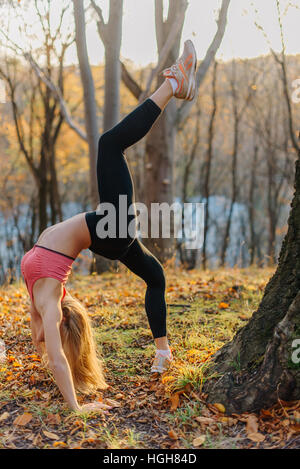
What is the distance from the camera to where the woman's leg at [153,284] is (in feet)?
10.6

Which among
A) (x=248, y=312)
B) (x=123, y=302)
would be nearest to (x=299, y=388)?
(x=248, y=312)

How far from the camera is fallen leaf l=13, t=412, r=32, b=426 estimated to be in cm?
270

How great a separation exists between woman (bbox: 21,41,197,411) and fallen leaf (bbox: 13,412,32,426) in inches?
10.6

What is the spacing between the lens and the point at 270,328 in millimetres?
2783

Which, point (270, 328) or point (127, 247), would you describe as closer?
point (270, 328)

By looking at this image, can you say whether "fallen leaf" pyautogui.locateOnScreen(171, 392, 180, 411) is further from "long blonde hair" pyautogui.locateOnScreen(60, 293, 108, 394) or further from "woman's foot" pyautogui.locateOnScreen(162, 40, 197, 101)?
"woman's foot" pyautogui.locateOnScreen(162, 40, 197, 101)

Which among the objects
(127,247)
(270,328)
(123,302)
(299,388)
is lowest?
(123,302)

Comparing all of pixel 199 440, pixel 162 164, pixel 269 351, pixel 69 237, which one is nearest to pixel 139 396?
pixel 199 440

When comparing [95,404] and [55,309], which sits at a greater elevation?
[55,309]

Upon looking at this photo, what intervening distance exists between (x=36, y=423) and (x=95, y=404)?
1.32 feet

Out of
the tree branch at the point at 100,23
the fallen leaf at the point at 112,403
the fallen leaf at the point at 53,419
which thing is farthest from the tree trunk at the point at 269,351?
the tree branch at the point at 100,23

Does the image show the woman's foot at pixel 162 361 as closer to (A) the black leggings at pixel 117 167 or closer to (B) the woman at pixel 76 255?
(B) the woman at pixel 76 255

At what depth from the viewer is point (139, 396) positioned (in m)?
3.07

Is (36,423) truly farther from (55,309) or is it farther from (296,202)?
(296,202)
